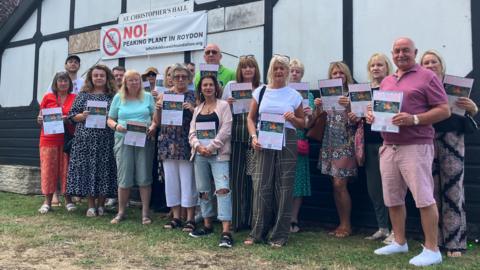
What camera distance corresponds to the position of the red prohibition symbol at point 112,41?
729 cm

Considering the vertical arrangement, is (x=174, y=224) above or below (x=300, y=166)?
below

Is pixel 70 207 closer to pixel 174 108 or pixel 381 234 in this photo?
pixel 174 108

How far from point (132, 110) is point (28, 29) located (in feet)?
18.2

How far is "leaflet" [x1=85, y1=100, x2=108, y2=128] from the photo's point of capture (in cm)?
496

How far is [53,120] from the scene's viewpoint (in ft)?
17.1

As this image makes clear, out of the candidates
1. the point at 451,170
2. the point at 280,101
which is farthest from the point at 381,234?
the point at 280,101

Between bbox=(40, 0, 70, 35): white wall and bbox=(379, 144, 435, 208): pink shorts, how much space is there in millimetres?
6899

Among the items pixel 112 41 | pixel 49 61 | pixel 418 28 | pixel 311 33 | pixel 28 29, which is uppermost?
pixel 28 29

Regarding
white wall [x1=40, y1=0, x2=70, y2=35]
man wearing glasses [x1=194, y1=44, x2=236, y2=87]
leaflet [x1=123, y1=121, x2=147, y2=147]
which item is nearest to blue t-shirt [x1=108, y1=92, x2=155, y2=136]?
leaflet [x1=123, y1=121, x2=147, y2=147]

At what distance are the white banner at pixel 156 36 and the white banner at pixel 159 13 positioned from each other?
0.24ft

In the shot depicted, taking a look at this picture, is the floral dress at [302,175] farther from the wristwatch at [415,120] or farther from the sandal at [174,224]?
the wristwatch at [415,120]

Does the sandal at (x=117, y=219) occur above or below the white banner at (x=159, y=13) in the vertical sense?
below

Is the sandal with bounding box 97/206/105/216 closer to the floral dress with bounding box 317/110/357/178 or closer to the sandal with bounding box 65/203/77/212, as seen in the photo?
the sandal with bounding box 65/203/77/212

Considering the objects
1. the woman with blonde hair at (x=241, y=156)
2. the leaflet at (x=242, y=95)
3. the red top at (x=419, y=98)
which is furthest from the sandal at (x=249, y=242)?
the red top at (x=419, y=98)
